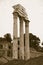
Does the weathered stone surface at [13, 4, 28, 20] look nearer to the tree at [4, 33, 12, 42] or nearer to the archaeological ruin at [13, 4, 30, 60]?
the archaeological ruin at [13, 4, 30, 60]

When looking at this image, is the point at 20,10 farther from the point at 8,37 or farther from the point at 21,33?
the point at 8,37

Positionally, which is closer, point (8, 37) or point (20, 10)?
point (20, 10)

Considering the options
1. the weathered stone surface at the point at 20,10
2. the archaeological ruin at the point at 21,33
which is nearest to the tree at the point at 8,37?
the archaeological ruin at the point at 21,33

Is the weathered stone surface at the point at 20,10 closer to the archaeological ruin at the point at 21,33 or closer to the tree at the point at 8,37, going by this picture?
the archaeological ruin at the point at 21,33

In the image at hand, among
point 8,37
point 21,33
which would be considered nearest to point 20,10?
point 21,33

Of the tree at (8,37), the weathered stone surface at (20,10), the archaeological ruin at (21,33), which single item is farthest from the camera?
the tree at (8,37)

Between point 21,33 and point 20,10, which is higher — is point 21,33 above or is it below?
below

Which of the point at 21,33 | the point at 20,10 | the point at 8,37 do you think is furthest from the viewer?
the point at 8,37

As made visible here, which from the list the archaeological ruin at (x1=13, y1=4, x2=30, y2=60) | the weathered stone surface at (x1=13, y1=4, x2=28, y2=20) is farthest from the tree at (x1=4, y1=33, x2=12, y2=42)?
the weathered stone surface at (x1=13, y1=4, x2=28, y2=20)

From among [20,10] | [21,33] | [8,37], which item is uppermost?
[20,10]

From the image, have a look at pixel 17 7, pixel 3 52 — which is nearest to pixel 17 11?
pixel 17 7

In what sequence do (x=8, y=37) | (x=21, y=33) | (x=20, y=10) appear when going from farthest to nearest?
(x=8, y=37) < (x=21, y=33) < (x=20, y=10)

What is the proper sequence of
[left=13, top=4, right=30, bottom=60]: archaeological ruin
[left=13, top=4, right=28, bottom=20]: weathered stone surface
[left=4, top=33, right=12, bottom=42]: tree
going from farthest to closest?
[left=4, top=33, right=12, bottom=42]: tree
[left=13, top=4, right=28, bottom=20]: weathered stone surface
[left=13, top=4, right=30, bottom=60]: archaeological ruin

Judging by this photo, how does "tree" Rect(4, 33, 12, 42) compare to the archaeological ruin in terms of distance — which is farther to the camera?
"tree" Rect(4, 33, 12, 42)
